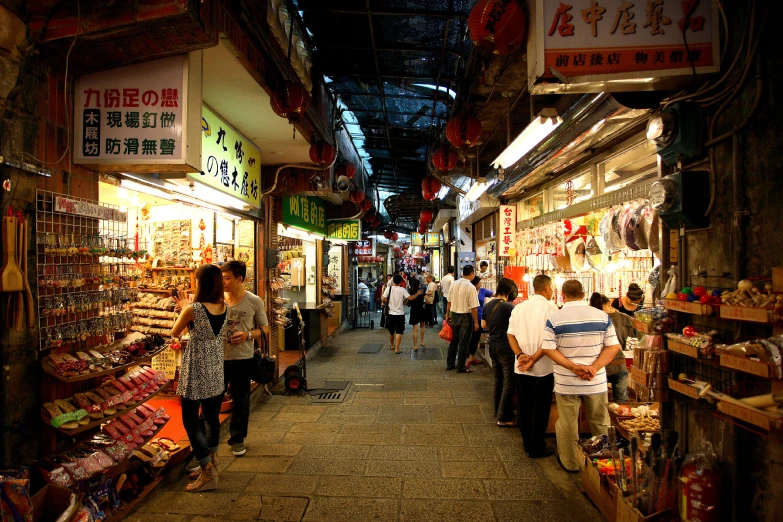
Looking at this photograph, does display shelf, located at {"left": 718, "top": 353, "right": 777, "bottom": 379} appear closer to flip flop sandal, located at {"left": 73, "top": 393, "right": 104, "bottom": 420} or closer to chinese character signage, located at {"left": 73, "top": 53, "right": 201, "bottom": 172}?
chinese character signage, located at {"left": 73, "top": 53, "right": 201, "bottom": 172}

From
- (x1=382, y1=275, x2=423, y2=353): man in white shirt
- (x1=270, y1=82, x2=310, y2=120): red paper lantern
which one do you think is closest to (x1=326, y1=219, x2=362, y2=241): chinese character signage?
(x1=382, y1=275, x2=423, y2=353): man in white shirt

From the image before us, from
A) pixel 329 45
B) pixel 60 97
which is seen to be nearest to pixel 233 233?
pixel 329 45

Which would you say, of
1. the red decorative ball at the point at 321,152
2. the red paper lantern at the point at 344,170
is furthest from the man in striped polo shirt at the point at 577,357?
the red paper lantern at the point at 344,170

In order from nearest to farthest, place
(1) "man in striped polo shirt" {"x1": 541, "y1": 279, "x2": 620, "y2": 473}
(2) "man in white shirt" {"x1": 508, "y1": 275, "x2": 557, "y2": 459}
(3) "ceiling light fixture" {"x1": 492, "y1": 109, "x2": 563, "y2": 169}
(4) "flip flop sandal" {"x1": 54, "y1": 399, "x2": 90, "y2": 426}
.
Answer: (4) "flip flop sandal" {"x1": 54, "y1": 399, "x2": 90, "y2": 426}, (1) "man in striped polo shirt" {"x1": 541, "y1": 279, "x2": 620, "y2": 473}, (3) "ceiling light fixture" {"x1": 492, "y1": 109, "x2": 563, "y2": 169}, (2) "man in white shirt" {"x1": 508, "y1": 275, "x2": 557, "y2": 459}

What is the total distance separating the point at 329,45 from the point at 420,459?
20.7 feet

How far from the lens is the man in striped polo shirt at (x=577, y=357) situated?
14.5ft

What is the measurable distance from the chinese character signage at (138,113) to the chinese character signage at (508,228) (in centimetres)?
684

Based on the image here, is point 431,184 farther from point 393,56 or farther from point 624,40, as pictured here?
point 624,40

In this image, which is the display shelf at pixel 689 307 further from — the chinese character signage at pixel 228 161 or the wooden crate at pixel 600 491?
the chinese character signage at pixel 228 161

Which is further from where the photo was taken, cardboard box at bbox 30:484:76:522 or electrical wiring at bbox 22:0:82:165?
electrical wiring at bbox 22:0:82:165

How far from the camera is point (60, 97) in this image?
3576 millimetres

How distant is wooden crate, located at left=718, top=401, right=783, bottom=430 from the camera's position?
2.12 m

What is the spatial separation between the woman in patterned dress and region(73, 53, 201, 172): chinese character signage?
121 centimetres

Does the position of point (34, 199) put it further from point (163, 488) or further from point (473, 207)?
point (473, 207)
